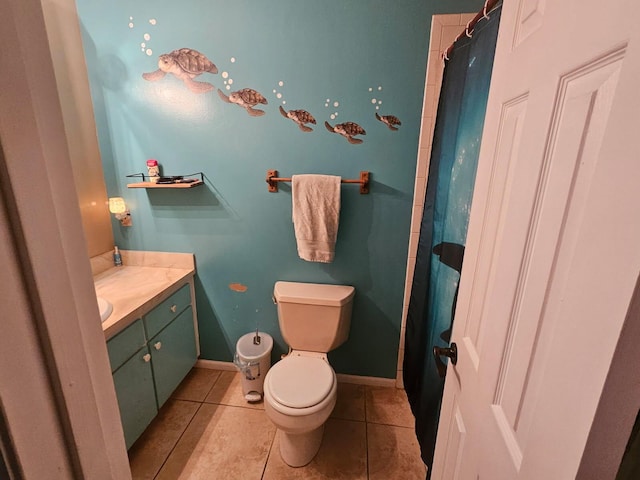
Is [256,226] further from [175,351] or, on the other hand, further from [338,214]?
[175,351]

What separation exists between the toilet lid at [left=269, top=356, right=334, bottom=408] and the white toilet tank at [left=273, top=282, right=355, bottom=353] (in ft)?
0.36

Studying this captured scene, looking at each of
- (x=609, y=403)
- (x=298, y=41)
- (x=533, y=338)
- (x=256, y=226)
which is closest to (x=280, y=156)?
(x=256, y=226)

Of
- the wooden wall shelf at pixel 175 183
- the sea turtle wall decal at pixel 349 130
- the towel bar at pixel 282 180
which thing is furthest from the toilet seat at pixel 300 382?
the sea turtle wall decal at pixel 349 130

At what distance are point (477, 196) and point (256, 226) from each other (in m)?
1.27

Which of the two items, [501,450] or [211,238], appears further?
[211,238]

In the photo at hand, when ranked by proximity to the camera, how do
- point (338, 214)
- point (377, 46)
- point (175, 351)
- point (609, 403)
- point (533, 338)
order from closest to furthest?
point (609, 403), point (533, 338), point (377, 46), point (338, 214), point (175, 351)

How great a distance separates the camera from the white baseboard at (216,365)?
206cm

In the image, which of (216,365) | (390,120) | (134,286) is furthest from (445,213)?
(216,365)

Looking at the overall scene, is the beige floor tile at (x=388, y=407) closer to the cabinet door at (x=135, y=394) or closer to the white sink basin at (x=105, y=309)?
the cabinet door at (x=135, y=394)

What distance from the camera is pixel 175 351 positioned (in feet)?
5.73

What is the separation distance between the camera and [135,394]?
55.6 inches

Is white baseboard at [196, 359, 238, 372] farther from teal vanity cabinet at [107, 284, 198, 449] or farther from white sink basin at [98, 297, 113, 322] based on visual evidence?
white sink basin at [98, 297, 113, 322]

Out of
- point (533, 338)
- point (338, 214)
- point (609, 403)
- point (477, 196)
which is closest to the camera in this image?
point (609, 403)

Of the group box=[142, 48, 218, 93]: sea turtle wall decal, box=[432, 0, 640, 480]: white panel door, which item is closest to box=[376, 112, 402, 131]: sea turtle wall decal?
box=[432, 0, 640, 480]: white panel door
